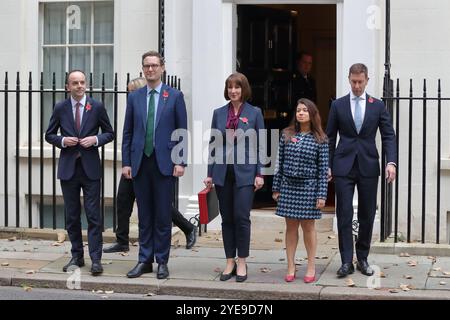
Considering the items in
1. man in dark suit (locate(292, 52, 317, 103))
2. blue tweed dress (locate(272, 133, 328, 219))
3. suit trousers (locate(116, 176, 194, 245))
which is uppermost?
man in dark suit (locate(292, 52, 317, 103))

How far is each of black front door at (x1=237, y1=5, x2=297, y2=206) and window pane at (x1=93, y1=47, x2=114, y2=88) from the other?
1.73 meters

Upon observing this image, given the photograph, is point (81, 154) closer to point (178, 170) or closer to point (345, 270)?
point (178, 170)

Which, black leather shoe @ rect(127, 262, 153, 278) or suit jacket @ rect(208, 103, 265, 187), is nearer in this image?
suit jacket @ rect(208, 103, 265, 187)

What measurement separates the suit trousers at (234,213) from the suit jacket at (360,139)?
2.92ft

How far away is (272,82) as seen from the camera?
11.8 metres

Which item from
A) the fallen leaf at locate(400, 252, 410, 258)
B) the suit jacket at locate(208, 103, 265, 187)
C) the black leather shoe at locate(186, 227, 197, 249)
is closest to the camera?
the suit jacket at locate(208, 103, 265, 187)

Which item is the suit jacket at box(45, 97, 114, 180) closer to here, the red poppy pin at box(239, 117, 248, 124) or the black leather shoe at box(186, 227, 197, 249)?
the red poppy pin at box(239, 117, 248, 124)

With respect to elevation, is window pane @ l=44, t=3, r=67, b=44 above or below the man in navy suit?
above

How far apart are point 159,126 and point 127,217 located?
1.76 metres

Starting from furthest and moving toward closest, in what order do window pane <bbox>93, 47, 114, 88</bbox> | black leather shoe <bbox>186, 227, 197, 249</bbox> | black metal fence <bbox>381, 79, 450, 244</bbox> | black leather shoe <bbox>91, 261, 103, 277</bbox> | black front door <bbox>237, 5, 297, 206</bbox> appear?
window pane <bbox>93, 47, 114, 88</bbox> → black front door <bbox>237, 5, 297, 206</bbox> → black metal fence <bbox>381, 79, 450, 244</bbox> → black leather shoe <bbox>186, 227, 197, 249</bbox> → black leather shoe <bbox>91, 261, 103, 277</bbox>

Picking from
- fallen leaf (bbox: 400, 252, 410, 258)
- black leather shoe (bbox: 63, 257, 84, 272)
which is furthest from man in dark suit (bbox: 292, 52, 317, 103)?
black leather shoe (bbox: 63, 257, 84, 272)

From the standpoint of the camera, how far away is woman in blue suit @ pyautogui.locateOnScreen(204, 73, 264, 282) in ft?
25.6

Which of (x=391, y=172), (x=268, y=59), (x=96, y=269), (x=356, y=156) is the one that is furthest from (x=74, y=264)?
(x=268, y=59)

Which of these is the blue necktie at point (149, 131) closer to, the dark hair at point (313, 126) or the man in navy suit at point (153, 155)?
the man in navy suit at point (153, 155)
